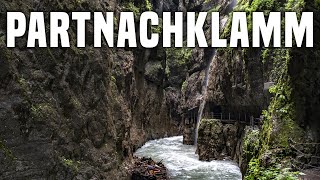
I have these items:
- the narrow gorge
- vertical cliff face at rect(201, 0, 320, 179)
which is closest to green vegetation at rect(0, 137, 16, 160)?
the narrow gorge

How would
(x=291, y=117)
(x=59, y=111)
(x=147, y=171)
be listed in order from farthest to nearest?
(x=147, y=171) → (x=59, y=111) → (x=291, y=117)

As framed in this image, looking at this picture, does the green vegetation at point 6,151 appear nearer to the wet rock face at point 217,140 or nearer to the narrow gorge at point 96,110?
the narrow gorge at point 96,110

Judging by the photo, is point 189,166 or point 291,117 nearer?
point 291,117

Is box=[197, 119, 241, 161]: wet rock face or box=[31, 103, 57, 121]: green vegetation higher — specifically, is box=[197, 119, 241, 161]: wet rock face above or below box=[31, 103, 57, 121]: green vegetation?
below

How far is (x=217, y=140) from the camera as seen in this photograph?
29.2 meters

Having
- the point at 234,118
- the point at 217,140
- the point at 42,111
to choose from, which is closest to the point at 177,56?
the point at 234,118

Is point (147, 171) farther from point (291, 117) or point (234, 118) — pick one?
point (234, 118)

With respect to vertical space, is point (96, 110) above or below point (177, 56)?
below

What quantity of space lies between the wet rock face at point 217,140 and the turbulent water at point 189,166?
1.10m

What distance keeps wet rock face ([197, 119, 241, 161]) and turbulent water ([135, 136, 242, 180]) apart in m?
1.10

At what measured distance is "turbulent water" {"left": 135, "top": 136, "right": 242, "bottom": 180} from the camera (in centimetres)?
2312

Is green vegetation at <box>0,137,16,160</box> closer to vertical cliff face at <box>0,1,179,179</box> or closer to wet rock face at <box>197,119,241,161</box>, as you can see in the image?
vertical cliff face at <box>0,1,179,179</box>

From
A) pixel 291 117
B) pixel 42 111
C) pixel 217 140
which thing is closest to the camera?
pixel 42 111

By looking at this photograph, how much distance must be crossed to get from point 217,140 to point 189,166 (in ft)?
13.7
